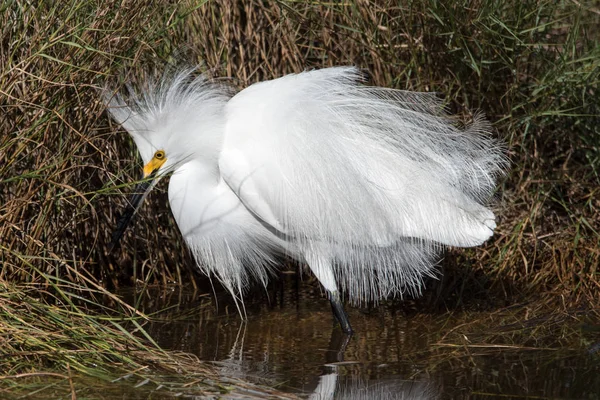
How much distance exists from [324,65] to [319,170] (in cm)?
105

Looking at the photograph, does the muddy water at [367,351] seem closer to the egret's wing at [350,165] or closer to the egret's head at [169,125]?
the egret's wing at [350,165]

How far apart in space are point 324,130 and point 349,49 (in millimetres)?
913

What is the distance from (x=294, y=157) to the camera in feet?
10.9

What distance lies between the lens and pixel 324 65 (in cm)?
423

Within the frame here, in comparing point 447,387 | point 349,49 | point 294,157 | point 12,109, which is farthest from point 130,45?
point 447,387

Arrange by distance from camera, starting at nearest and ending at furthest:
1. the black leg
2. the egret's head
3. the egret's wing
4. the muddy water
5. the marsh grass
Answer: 1. the muddy water
2. the marsh grass
3. the egret's wing
4. the egret's head
5. the black leg

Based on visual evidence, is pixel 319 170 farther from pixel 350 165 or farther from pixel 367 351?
pixel 367 351

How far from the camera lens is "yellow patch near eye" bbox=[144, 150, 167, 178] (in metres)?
3.51

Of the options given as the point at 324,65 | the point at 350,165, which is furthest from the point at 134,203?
the point at 324,65

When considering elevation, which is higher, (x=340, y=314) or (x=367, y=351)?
(x=340, y=314)

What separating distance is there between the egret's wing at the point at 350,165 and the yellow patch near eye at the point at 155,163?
0.98 feet

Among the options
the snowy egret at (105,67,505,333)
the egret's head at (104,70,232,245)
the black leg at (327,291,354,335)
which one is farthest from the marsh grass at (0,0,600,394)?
the black leg at (327,291,354,335)

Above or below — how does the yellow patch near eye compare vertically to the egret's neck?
above

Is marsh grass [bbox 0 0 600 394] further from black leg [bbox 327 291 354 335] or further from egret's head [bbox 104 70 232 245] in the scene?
black leg [bbox 327 291 354 335]
